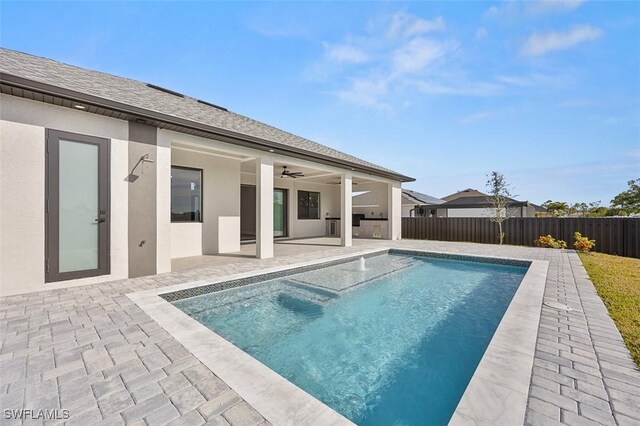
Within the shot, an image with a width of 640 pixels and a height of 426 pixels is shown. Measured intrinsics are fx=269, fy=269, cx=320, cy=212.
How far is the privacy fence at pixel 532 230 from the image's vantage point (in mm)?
10414

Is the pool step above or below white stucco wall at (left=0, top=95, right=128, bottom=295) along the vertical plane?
below

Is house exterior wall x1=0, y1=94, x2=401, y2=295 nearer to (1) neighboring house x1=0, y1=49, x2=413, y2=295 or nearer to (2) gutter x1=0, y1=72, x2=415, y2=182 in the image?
(1) neighboring house x1=0, y1=49, x2=413, y2=295

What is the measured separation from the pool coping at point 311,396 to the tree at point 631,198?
3914cm

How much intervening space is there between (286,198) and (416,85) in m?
8.06

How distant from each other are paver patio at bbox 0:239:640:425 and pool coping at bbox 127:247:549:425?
0.08 metres

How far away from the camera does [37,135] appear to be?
4758 mm

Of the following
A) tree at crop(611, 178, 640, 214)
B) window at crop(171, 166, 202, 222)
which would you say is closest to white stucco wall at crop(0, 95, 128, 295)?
window at crop(171, 166, 202, 222)

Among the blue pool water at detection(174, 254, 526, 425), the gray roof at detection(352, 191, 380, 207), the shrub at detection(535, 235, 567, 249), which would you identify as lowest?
the blue pool water at detection(174, 254, 526, 425)

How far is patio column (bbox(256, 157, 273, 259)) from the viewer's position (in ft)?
27.0

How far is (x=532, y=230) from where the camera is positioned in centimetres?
1260

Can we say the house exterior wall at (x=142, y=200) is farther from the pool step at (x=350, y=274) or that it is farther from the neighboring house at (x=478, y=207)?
the neighboring house at (x=478, y=207)

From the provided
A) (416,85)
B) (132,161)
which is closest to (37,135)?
(132,161)

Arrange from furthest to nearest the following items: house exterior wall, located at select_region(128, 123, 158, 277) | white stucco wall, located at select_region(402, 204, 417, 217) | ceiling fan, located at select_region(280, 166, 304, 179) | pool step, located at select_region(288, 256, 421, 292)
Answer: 1. white stucco wall, located at select_region(402, 204, 417, 217)
2. ceiling fan, located at select_region(280, 166, 304, 179)
3. pool step, located at select_region(288, 256, 421, 292)
4. house exterior wall, located at select_region(128, 123, 158, 277)

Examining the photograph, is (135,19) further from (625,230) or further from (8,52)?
(625,230)
